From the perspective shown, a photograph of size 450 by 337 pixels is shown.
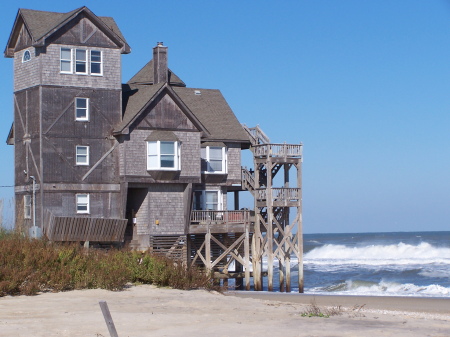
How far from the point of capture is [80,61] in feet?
127

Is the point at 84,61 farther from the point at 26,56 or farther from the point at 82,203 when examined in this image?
the point at 82,203

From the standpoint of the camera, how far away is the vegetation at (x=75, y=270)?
87.1 feet

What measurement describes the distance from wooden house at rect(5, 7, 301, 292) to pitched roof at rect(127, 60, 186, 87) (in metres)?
1.88

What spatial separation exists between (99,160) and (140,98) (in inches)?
153

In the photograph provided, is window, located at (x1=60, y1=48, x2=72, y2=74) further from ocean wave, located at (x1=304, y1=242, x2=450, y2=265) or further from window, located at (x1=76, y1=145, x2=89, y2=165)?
ocean wave, located at (x1=304, y1=242, x2=450, y2=265)

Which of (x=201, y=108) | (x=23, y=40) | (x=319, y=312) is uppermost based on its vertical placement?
(x=23, y=40)

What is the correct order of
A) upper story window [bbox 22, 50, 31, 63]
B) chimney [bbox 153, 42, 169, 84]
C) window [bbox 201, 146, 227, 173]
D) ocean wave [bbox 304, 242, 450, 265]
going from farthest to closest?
ocean wave [bbox 304, 242, 450, 265] → chimney [bbox 153, 42, 169, 84] → window [bbox 201, 146, 227, 173] → upper story window [bbox 22, 50, 31, 63]

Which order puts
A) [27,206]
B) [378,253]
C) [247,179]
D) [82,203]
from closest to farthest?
[82,203], [27,206], [247,179], [378,253]

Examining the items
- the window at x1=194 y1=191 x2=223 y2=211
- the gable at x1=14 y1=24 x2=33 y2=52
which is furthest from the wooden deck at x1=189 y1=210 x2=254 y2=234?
the gable at x1=14 y1=24 x2=33 y2=52

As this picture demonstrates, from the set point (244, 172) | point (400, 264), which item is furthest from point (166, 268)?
point (400, 264)

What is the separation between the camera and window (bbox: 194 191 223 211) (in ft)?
141

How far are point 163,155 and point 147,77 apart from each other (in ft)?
22.4

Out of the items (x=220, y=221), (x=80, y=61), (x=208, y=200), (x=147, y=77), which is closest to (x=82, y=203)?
(x=80, y=61)

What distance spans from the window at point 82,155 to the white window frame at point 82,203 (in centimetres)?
151
